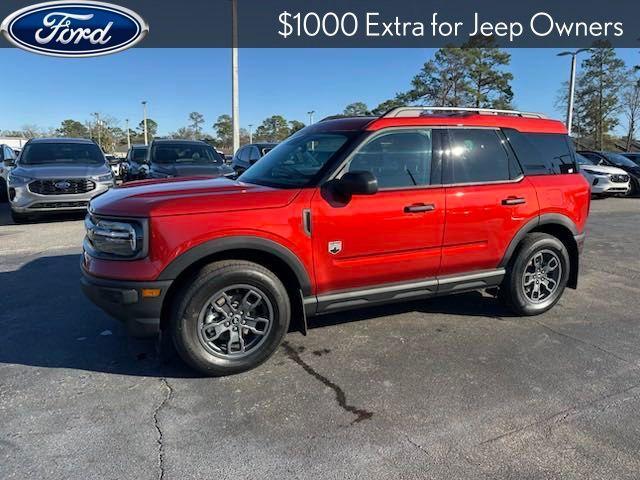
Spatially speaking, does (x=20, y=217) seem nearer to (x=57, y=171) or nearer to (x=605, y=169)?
(x=57, y=171)

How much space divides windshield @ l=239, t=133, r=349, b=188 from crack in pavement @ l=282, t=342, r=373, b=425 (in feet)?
4.31

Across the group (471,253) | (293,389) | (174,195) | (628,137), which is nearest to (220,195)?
(174,195)

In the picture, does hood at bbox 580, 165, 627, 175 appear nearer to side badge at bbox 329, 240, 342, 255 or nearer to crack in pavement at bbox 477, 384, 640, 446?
crack in pavement at bbox 477, 384, 640, 446

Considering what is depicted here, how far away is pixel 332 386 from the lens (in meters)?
3.22

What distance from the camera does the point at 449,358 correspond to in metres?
3.65

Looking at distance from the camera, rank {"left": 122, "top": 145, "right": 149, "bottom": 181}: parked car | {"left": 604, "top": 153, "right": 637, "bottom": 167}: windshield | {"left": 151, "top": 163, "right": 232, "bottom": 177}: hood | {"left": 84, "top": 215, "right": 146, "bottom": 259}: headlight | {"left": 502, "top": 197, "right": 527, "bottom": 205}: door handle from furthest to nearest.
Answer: {"left": 604, "top": 153, "right": 637, "bottom": 167}: windshield < {"left": 122, "top": 145, "right": 149, "bottom": 181}: parked car < {"left": 151, "top": 163, "right": 232, "bottom": 177}: hood < {"left": 502, "top": 197, "right": 527, "bottom": 205}: door handle < {"left": 84, "top": 215, "right": 146, "bottom": 259}: headlight

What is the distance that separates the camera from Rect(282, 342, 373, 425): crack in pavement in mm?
2873

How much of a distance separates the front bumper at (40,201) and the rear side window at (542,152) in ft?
24.8

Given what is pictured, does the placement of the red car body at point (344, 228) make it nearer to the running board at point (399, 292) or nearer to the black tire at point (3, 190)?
the running board at point (399, 292)

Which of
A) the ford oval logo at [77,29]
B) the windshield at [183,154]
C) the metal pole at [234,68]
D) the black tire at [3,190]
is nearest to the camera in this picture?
the windshield at [183,154]

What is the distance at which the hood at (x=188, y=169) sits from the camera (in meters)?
9.88

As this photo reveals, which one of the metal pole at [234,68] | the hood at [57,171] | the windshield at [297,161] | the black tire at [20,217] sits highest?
the metal pole at [234,68]

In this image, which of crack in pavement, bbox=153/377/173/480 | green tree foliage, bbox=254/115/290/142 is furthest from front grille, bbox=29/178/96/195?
green tree foliage, bbox=254/115/290/142

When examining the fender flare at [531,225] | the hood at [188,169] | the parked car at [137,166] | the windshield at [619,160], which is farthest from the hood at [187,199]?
the windshield at [619,160]
